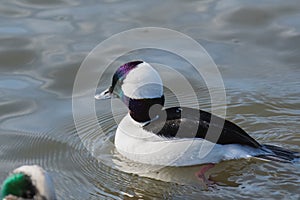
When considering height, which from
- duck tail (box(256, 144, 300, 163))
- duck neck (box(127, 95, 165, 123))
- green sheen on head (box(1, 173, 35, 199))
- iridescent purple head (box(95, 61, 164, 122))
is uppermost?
iridescent purple head (box(95, 61, 164, 122))

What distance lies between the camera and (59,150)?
8773 millimetres

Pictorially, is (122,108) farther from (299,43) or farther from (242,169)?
(299,43)

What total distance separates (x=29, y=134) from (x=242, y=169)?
250cm

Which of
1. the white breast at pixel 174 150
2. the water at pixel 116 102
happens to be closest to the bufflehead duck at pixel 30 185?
the water at pixel 116 102

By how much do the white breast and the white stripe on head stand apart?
0.41m

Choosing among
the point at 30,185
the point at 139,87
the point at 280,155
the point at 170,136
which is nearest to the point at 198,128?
the point at 170,136

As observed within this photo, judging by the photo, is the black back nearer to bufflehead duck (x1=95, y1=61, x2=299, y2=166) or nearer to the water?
bufflehead duck (x1=95, y1=61, x2=299, y2=166)

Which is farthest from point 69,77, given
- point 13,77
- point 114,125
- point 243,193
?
point 243,193

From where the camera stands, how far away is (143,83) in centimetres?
834

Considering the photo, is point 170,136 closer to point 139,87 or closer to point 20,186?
point 139,87

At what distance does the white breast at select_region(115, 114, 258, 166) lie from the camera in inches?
324

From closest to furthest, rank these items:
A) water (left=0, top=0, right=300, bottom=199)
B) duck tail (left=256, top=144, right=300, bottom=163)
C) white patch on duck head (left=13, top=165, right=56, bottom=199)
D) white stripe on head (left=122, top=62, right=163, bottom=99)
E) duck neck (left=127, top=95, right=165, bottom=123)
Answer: white patch on duck head (left=13, top=165, right=56, bottom=199) → water (left=0, top=0, right=300, bottom=199) → duck tail (left=256, top=144, right=300, bottom=163) → white stripe on head (left=122, top=62, right=163, bottom=99) → duck neck (left=127, top=95, right=165, bottom=123)

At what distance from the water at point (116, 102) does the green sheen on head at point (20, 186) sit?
2.00 meters

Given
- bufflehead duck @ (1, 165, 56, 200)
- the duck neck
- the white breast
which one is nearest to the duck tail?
the white breast
